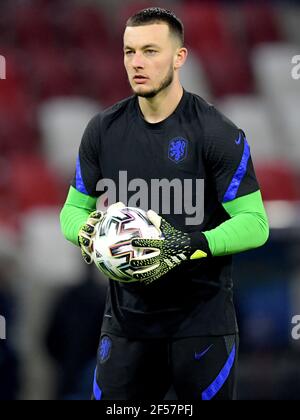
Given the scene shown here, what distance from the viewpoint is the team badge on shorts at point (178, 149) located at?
4410mm

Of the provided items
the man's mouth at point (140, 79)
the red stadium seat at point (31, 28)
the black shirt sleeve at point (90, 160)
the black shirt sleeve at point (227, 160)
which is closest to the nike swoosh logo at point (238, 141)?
the black shirt sleeve at point (227, 160)

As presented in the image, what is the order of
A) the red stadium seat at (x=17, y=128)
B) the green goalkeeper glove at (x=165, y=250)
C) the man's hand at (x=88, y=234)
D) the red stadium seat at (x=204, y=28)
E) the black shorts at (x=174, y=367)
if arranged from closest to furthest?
the green goalkeeper glove at (x=165, y=250) → the man's hand at (x=88, y=234) → the black shorts at (x=174, y=367) → the red stadium seat at (x=17, y=128) → the red stadium seat at (x=204, y=28)

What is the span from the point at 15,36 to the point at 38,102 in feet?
2.27

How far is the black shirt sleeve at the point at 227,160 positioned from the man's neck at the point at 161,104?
179 millimetres

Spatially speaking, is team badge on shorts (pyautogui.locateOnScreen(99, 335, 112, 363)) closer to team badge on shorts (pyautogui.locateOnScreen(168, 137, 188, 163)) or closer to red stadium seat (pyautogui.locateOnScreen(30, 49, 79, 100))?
team badge on shorts (pyautogui.locateOnScreen(168, 137, 188, 163))

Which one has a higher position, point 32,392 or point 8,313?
point 8,313

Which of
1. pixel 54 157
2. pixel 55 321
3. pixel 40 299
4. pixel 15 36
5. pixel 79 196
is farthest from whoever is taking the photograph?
pixel 15 36

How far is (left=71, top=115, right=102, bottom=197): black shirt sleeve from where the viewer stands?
15.0ft

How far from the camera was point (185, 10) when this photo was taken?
11273 millimetres

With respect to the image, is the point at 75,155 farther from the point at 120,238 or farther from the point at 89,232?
the point at 120,238

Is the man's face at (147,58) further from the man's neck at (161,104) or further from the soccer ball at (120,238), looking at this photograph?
the soccer ball at (120,238)

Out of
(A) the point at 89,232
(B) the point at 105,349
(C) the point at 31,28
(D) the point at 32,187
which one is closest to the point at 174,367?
(B) the point at 105,349

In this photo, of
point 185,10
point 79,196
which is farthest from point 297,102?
point 79,196

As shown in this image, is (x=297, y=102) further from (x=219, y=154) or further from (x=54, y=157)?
(x=219, y=154)
